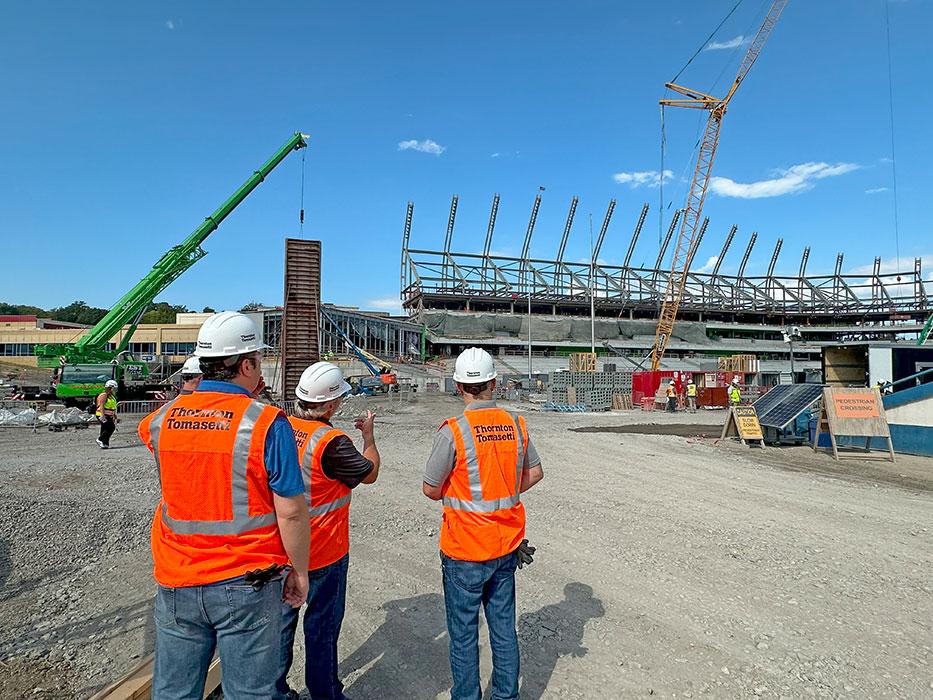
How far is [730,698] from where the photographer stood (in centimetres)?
303

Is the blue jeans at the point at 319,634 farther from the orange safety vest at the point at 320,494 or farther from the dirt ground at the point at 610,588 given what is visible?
the dirt ground at the point at 610,588

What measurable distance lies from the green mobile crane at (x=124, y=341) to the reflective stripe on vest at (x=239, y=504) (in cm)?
2554

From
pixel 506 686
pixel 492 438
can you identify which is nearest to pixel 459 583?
pixel 506 686

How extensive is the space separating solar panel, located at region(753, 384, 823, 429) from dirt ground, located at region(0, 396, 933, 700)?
3.93 m

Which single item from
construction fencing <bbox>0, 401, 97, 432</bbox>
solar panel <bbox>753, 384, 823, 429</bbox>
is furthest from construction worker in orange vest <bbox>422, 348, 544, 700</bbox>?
construction fencing <bbox>0, 401, 97, 432</bbox>

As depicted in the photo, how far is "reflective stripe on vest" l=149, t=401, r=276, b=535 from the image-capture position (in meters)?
1.93

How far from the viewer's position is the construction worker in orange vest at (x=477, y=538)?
270 centimetres

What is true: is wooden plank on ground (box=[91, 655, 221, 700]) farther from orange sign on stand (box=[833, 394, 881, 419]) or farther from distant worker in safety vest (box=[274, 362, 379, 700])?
orange sign on stand (box=[833, 394, 881, 419])

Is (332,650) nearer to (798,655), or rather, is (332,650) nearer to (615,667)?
(615,667)

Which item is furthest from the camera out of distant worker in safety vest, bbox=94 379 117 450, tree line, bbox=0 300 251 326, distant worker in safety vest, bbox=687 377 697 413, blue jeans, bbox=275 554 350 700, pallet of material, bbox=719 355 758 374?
tree line, bbox=0 300 251 326

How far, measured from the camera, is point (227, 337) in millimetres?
2160

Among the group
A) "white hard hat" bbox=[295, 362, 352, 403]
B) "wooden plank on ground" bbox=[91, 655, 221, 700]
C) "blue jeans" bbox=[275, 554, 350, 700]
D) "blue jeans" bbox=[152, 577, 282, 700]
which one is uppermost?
"white hard hat" bbox=[295, 362, 352, 403]

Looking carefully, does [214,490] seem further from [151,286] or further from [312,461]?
[151,286]

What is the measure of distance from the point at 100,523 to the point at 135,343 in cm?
5247
